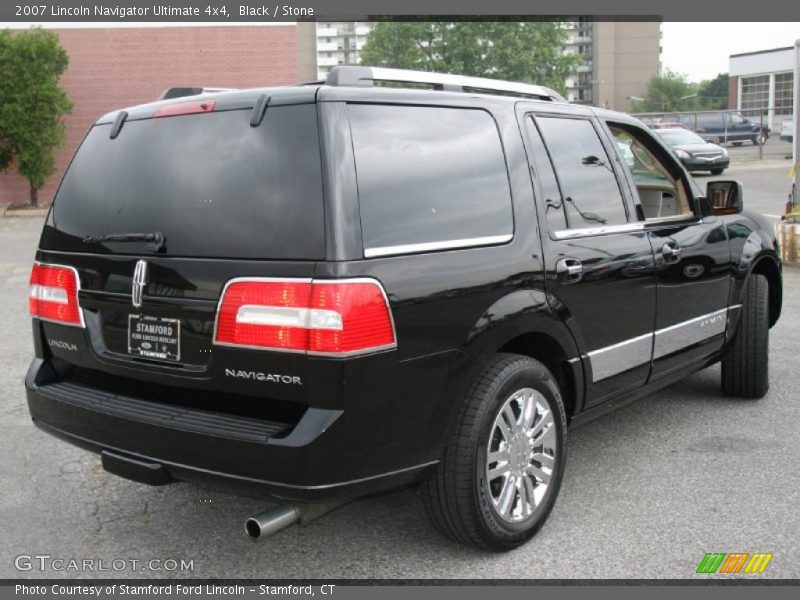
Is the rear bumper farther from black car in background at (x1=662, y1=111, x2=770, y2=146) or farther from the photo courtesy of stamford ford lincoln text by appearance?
black car in background at (x1=662, y1=111, x2=770, y2=146)

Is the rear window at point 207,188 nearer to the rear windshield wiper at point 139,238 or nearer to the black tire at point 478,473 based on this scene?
the rear windshield wiper at point 139,238

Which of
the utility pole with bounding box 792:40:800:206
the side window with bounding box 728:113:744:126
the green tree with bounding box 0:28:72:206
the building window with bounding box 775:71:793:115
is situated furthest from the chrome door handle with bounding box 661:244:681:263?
the building window with bounding box 775:71:793:115

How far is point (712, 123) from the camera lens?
37375 mm

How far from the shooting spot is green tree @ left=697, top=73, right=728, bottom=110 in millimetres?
134250

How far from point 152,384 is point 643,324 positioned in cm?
241

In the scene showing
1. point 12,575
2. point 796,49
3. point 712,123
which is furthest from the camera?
point 712,123

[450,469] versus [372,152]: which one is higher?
[372,152]

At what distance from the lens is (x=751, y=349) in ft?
18.1

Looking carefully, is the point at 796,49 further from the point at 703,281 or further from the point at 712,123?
the point at 712,123

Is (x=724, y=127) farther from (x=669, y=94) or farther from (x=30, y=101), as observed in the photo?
(x=669, y=94)

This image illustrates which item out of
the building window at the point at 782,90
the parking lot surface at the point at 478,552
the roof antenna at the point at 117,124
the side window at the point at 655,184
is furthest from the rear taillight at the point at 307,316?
the building window at the point at 782,90

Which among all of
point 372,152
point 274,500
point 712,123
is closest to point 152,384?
point 274,500

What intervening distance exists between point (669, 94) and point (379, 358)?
11015 cm

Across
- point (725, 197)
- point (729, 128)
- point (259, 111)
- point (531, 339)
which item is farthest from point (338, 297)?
point (729, 128)
